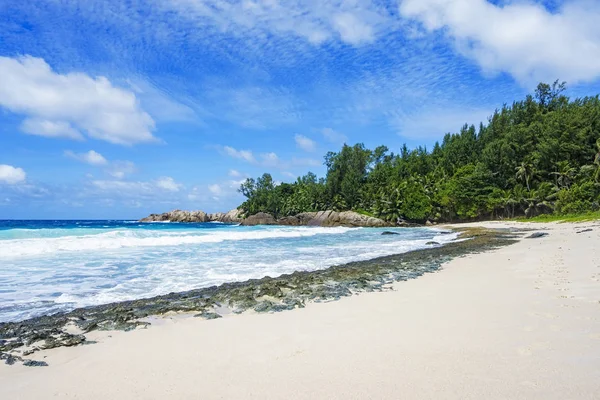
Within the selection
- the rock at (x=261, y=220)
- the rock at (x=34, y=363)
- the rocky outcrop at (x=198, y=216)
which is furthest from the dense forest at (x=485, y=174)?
the rock at (x=34, y=363)

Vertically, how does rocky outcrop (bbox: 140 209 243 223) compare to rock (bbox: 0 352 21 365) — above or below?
above

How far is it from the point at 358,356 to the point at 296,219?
69843 mm

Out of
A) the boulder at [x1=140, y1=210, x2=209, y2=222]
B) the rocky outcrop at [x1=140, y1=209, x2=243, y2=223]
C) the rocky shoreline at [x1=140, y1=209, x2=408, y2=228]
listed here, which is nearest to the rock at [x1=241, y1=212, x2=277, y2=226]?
the rocky shoreline at [x1=140, y1=209, x2=408, y2=228]

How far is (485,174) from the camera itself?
55875 mm

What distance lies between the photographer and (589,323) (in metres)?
4.71

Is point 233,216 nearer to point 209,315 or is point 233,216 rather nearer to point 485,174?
point 485,174

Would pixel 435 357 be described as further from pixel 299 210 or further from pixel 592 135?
pixel 299 210

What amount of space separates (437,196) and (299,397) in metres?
61.9

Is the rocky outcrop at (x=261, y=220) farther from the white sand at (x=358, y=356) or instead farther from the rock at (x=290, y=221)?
the white sand at (x=358, y=356)

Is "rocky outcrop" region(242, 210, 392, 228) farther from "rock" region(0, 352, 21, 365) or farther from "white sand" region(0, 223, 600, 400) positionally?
"rock" region(0, 352, 21, 365)

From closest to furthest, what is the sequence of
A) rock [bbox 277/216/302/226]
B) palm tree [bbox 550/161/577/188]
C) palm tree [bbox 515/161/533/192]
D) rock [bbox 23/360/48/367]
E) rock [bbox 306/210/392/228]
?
1. rock [bbox 23/360/48/367]
2. palm tree [bbox 550/161/577/188]
3. palm tree [bbox 515/161/533/192]
4. rock [bbox 306/210/392/228]
5. rock [bbox 277/216/302/226]

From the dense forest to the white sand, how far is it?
42.9 metres

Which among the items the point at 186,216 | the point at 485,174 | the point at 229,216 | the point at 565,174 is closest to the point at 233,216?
the point at 229,216

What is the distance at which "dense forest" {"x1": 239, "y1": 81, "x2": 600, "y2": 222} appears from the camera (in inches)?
1907
